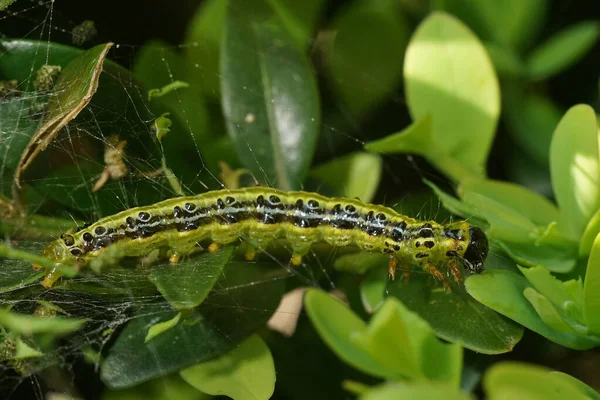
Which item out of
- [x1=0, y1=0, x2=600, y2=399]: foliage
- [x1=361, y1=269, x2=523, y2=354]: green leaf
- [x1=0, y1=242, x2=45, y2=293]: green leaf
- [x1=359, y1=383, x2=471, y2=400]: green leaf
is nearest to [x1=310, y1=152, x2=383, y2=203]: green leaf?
[x1=0, y1=0, x2=600, y2=399]: foliage

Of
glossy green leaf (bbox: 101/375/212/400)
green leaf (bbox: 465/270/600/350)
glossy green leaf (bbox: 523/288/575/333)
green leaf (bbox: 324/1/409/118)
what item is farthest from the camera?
green leaf (bbox: 324/1/409/118)

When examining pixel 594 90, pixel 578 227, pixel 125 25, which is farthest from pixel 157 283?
pixel 594 90

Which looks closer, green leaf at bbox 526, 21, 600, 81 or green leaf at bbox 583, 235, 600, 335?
green leaf at bbox 583, 235, 600, 335

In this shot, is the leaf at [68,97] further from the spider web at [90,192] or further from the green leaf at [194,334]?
the green leaf at [194,334]

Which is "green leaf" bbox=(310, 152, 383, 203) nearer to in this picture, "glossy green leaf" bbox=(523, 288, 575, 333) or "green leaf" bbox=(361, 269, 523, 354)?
"green leaf" bbox=(361, 269, 523, 354)

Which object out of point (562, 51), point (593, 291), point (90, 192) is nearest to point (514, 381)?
point (593, 291)

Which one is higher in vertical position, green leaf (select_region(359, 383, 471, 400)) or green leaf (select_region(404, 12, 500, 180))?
green leaf (select_region(359, 383, 471, 400))
